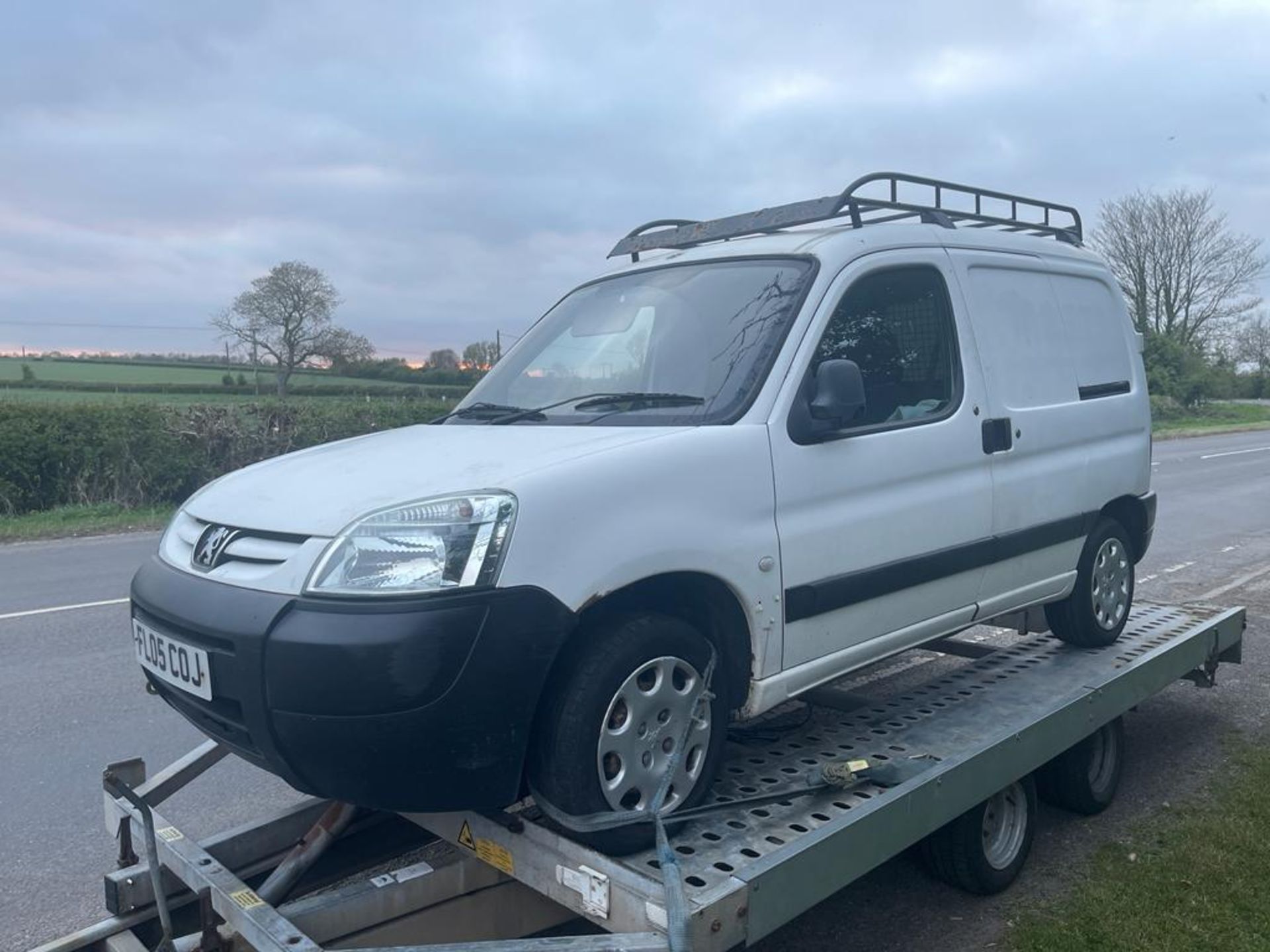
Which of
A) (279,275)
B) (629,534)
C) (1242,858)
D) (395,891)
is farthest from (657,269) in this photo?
(279,275)

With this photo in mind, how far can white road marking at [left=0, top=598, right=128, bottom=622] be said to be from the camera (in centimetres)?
820

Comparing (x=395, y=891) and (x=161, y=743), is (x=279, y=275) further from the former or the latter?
(x=395, y=891)

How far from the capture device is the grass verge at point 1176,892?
3.51 metres

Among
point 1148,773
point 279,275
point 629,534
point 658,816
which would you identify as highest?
point 279,275

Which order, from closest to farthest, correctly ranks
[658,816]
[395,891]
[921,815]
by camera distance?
[658,816] → [395,891] → [921,815]

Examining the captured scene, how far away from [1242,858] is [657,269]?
316 centimetres

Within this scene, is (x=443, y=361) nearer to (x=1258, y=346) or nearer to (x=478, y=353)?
(x=478, y=353)

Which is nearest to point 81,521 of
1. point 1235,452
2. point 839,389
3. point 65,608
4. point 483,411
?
point 65,608

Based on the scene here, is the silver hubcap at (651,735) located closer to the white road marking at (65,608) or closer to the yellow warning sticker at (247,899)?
the yellow warning sticker at (247,899)

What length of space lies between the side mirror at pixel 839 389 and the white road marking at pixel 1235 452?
925 inches

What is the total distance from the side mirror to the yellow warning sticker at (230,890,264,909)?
2.09 m

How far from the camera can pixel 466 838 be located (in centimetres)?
298

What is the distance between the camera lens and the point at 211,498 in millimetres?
3260

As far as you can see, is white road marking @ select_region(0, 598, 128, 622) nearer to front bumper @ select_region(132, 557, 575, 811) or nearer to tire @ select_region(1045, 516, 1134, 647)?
front bumper @ select_region(132, 557, 575, 811)
